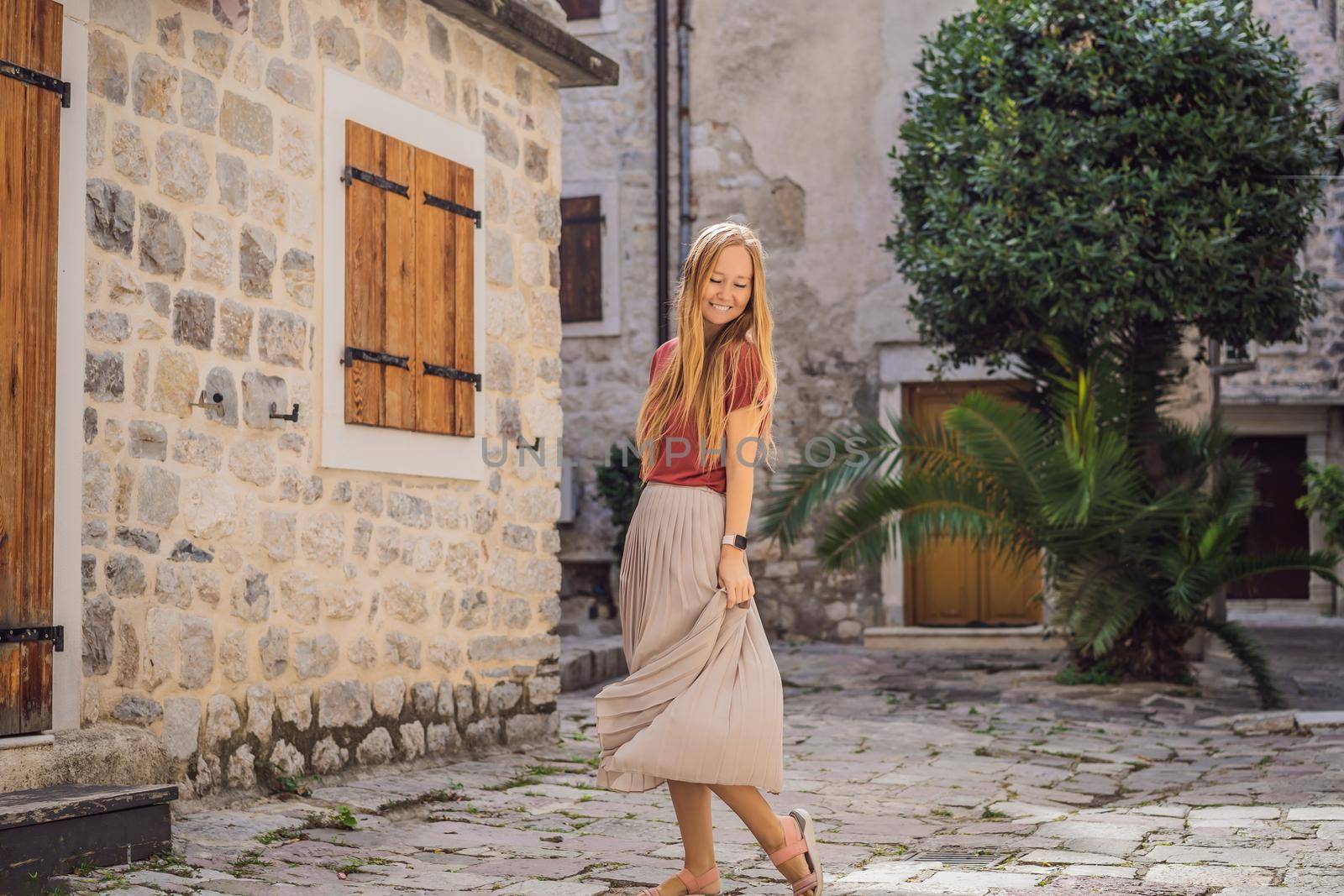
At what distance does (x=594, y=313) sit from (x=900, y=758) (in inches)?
282

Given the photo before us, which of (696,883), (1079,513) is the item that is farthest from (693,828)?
(1079,513)

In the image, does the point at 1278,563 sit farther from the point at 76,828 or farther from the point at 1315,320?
the point at 1315,320

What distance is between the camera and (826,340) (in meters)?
12.9

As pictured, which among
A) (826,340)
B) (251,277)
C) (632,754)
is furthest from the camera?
(826,340)

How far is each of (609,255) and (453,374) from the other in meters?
6.83

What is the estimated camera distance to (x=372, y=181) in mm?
6004

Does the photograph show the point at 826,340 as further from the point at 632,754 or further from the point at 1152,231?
the point at 632,754

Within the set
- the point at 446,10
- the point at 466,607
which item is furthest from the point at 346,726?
the point at 446,10

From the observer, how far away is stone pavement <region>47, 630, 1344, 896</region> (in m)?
4.09

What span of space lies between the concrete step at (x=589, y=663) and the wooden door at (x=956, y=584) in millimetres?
3187

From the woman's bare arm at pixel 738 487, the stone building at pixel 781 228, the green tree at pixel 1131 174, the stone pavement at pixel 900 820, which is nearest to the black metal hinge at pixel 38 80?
the stone pavement at pixel 900 820

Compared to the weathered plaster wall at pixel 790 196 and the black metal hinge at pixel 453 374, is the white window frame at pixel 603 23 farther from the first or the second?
the black metal hinge at pixel 453 374

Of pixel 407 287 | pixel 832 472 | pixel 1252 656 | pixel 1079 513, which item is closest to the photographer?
pixel 407 287

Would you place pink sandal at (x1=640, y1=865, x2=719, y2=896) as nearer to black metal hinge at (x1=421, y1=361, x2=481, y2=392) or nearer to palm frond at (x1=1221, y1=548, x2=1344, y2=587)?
black metal hinge at (x1=421, y1=361, x2=481, y2=392)
